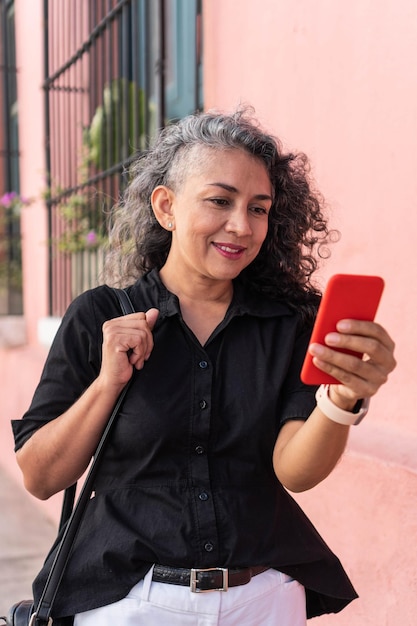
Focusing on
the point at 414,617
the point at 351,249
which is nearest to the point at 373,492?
the point at 414,617

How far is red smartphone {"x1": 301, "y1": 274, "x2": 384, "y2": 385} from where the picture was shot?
5.10ft

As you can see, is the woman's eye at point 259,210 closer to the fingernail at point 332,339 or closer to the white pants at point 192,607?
the fingernail at point 332,339

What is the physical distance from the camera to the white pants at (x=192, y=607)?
1.80m

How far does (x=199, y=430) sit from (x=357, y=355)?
405 millimetres

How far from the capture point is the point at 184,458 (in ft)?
6.14

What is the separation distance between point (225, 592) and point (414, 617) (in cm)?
106

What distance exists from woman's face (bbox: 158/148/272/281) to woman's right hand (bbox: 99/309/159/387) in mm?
215

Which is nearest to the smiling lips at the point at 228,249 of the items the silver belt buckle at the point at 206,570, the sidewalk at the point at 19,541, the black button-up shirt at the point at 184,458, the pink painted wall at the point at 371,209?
the black button-up shirt at the point at 184,458

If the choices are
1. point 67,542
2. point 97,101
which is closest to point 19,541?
point 97,101

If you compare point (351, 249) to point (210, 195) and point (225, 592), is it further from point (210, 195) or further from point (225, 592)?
point (225, 592)

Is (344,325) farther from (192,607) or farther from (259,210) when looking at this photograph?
(192,607)

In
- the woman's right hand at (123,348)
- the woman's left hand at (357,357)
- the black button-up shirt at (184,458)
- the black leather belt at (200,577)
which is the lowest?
the black leather belt at (200,577)

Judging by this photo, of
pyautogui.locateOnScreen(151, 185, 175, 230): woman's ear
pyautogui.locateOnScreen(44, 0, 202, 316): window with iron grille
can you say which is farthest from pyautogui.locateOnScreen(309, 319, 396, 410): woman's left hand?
pyautogui.locateOnScreen(44, 0, 202, 316): window with iron grille

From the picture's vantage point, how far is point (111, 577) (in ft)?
6.02
